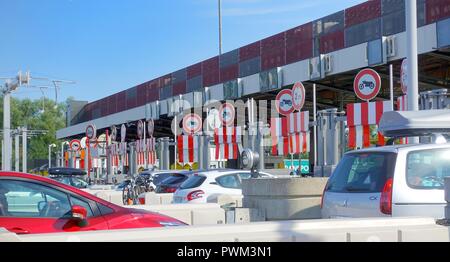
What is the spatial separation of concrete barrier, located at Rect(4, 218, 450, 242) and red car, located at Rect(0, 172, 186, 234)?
5.82 ft

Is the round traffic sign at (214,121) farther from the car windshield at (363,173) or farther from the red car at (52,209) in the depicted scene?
the red car at (52,209)

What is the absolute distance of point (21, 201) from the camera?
652 cm

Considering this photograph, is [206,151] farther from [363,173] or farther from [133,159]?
[363,173]

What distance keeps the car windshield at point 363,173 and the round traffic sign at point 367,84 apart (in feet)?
23.1

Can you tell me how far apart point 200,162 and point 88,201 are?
17509 millimetres

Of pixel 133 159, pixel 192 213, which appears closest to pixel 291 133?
pixel 192 213

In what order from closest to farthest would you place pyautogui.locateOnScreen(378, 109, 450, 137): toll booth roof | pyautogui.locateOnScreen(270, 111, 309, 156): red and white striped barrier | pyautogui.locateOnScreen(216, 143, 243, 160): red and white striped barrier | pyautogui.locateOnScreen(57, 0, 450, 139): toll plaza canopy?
pyautogui.locateOnScreen(378, 109, 450, 137): toll booth roof → pyautogui.locateOnScreen(270, 111, 309, 156): red and white striped barrier → pyautogui.locateOnScreen(57, 0, 450, 139): toll plaza canopy → pyautogui.locateOnScreen(216, 143, 243, 160): red and white striped barrier

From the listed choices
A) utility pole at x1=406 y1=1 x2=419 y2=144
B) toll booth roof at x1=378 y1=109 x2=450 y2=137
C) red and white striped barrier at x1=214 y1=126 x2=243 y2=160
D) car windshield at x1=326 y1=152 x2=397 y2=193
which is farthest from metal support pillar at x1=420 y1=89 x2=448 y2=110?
red and white striped barrier at x1=214 y1=126 x2=243 y2=160

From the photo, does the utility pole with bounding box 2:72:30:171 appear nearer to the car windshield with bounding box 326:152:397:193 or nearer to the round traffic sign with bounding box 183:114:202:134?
the round traffic sign with bounding box 183:114:202:134

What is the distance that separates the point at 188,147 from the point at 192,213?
1422 cm

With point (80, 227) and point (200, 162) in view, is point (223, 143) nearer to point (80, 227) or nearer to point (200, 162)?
point (200, 162)

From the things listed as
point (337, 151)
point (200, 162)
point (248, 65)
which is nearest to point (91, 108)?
point (248, 65)

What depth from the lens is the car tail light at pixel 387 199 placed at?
23.4ft

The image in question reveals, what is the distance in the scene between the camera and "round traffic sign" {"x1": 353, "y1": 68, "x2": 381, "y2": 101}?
1478 centimetres
